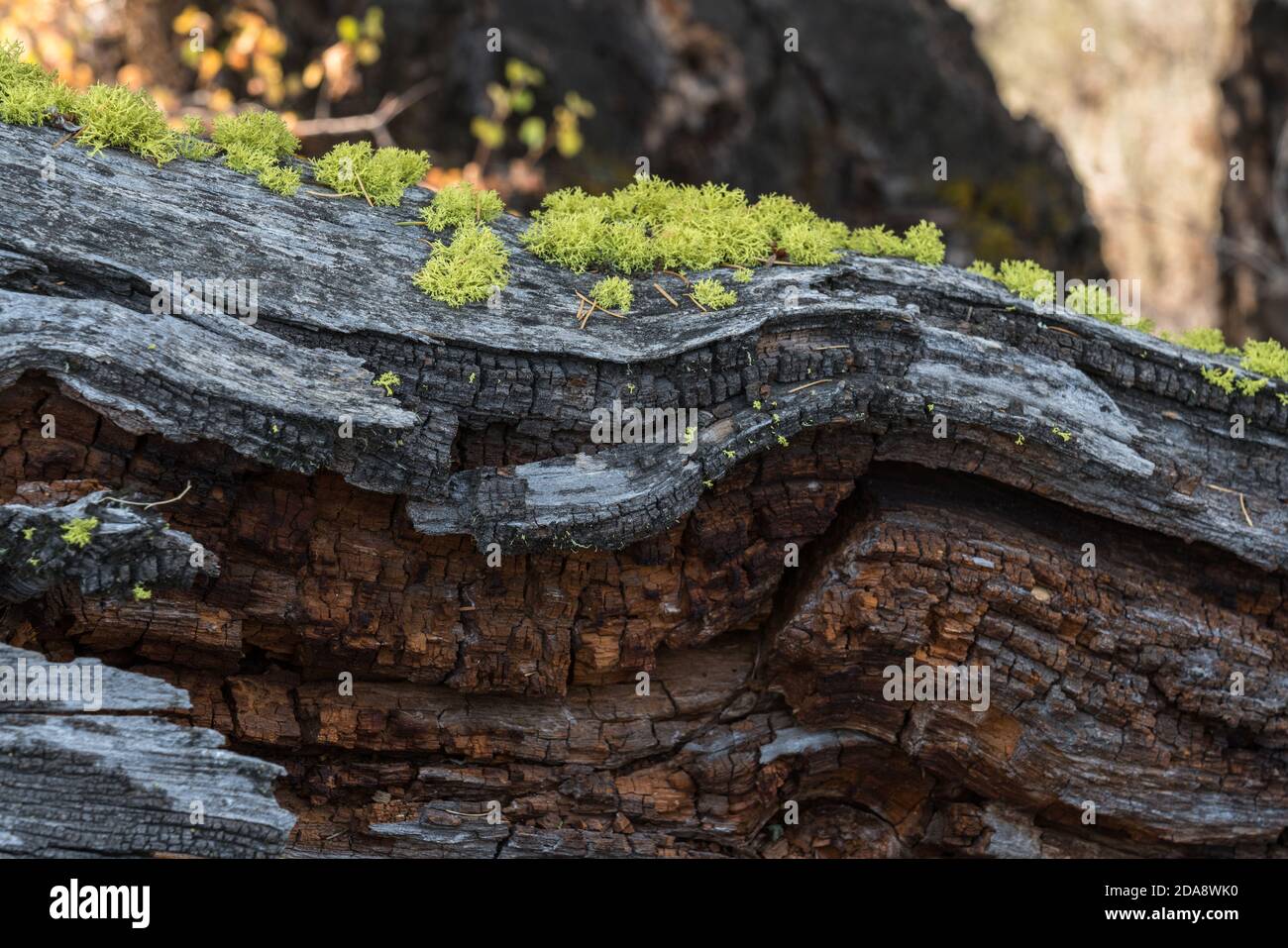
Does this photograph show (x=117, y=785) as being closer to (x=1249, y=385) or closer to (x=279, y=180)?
(x=279, y=180)

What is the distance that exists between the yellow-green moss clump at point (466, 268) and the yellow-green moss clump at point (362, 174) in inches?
21.4

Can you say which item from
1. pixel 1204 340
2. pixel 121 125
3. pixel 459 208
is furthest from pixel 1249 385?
pixel 121 125

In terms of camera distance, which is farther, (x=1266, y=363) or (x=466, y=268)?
(x=1266, y=363)

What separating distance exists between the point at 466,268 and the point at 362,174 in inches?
43.2

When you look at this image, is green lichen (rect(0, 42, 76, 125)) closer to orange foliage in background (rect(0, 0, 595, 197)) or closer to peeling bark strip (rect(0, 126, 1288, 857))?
peeling bark strip (rect(0, 126, 1288, 857))

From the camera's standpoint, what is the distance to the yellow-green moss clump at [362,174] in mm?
5684

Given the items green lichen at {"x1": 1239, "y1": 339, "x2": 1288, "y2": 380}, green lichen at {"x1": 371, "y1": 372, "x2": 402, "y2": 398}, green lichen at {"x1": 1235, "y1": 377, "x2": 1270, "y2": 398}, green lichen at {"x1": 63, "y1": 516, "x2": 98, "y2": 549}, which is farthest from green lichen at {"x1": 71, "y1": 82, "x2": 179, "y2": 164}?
green lichen at {"x1": 1239, "y1": 339, "x2": 1288, "y2": 380}

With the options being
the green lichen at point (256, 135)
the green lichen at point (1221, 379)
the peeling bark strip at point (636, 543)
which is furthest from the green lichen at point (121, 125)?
the green lichen at point (1221, 379)

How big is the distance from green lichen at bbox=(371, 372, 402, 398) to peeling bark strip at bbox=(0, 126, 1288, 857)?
0.06m

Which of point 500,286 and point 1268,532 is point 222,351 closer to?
point 500,286

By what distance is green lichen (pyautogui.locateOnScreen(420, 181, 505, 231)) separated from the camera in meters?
5.62

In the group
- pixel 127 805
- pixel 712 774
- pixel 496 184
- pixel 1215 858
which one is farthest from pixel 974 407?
pixel 496 184

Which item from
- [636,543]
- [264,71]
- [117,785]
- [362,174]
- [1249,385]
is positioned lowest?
[117,785]

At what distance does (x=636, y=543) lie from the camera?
5.06 m
